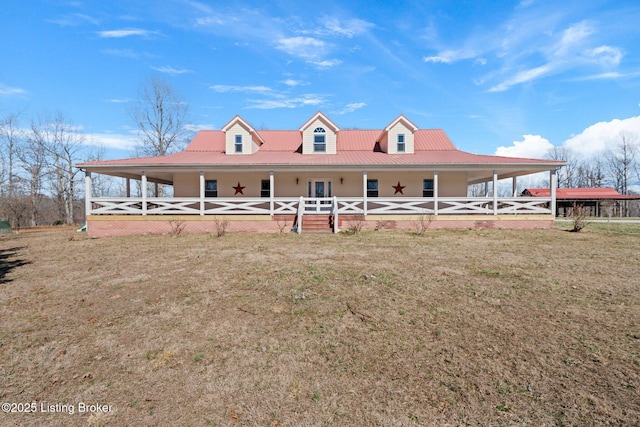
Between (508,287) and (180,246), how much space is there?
1062 centimetres

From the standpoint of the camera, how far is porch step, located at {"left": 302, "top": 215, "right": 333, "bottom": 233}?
1529 cm

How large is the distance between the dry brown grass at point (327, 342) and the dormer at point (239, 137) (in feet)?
41.1

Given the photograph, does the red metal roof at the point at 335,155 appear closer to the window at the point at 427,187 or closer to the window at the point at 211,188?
the window at the point at 211,188

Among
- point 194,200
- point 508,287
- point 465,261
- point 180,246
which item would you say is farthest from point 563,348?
point 194,200

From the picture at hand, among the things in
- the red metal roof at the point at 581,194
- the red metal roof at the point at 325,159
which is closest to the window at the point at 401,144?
the red metal roof at the point at 325,159

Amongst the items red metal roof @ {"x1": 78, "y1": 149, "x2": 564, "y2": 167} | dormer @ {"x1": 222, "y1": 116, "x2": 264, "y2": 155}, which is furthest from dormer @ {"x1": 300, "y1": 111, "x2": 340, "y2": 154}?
dormer @ {"x1": 222, "y1": 116, "x2": 264, "y2": 155}

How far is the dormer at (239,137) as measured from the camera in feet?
65.2

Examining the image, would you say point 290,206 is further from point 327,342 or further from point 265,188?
point 327,342

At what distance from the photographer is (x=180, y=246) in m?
11.8

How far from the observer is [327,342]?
15.3 ft

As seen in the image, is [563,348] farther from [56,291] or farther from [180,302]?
[56,291]

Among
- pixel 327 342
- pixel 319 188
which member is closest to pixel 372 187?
pixel 319 188

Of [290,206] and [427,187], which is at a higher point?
[427,187]

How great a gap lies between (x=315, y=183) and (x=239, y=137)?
573 centimetres
